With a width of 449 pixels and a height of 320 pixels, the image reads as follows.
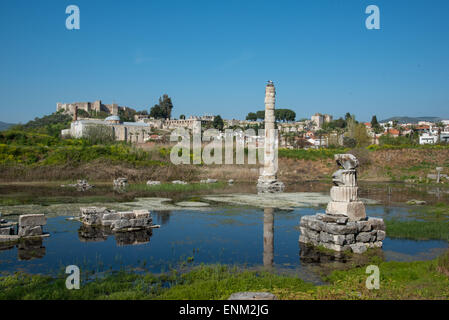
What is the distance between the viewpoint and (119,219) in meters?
13.2

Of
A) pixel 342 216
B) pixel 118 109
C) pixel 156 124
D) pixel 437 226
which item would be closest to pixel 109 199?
pixel 342 216

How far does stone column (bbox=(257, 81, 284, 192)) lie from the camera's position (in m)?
26.3

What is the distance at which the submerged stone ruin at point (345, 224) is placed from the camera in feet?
33.3

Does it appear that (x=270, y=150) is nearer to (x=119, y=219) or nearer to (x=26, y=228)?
(x=119, y=219)

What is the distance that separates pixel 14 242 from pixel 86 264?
3.63 meters

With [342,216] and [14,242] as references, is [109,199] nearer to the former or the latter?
[14,242]

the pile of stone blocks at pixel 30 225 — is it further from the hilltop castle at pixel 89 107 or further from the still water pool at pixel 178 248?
the hilltop castle at pixel 89 107

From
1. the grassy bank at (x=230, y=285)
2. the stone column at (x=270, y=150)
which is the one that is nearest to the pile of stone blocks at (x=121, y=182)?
the stone column at (x=270, y=150)

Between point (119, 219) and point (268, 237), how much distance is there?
5246 millimetres

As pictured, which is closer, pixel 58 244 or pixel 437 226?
pixel 58 244

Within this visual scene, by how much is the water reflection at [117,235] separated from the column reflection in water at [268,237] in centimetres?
362

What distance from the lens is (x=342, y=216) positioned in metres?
10.4

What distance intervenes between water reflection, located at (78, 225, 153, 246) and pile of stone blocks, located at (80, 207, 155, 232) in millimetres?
346

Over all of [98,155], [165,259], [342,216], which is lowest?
[165,259]
